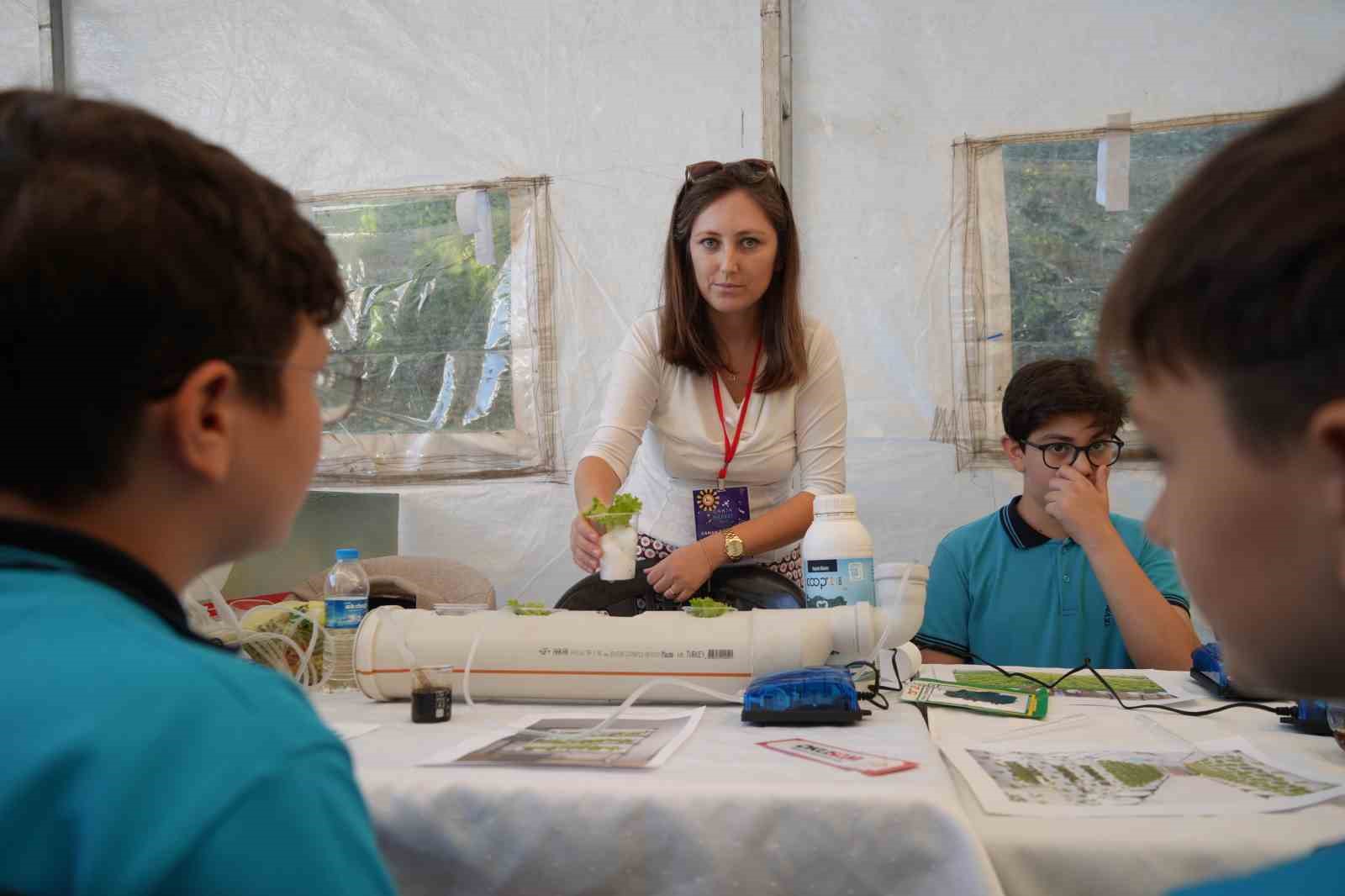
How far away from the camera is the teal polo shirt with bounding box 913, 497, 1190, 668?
6.84 ft

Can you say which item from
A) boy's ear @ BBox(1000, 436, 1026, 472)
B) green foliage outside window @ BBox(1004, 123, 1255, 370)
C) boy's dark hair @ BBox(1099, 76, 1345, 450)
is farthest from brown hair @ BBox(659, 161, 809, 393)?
boy's dark hair @ BBox(1099, 76, 1345, 450)

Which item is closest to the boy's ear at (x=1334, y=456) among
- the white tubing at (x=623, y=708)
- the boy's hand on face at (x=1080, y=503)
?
the white tubing at (x=623, y=708)

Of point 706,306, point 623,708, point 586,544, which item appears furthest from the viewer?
point 706,306

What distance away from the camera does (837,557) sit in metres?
1.45

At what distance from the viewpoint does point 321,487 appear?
3463 mm

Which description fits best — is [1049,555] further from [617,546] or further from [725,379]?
[617,546]

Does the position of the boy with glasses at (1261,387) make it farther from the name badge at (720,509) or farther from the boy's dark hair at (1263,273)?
the name badge at (720,509)

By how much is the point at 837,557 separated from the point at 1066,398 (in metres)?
0.83

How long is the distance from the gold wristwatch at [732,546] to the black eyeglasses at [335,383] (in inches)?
44.4

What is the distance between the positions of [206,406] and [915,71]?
9.35 feet

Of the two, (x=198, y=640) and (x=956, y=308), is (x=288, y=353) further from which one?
(x=956, y=308)


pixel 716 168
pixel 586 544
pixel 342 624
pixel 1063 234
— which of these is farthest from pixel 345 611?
pixel 1063 234

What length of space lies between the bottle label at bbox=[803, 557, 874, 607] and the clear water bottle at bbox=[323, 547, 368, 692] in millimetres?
674

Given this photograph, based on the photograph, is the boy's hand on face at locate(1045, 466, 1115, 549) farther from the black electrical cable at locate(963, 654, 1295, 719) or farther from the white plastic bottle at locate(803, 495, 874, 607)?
the white plastic bottle at locate(803, 495, 874, 607)
